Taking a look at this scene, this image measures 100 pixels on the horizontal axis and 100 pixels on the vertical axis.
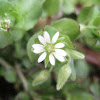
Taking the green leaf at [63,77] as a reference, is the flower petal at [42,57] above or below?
above

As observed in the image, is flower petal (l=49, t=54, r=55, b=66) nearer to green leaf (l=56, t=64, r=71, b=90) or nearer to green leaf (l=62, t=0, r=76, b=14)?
green leaf (l=56, t=64, r=71, b=90)

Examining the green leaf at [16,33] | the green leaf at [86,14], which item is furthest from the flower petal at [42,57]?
the green leaf at [86,14]

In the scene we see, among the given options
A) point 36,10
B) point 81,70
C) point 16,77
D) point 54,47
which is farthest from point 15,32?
point 81,70

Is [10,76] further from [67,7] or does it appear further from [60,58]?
[67,7]

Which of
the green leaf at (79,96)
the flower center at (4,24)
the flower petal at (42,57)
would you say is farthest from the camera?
the green leaf at (79,96)

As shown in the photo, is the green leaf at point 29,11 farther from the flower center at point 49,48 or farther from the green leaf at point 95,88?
the green leaf at point 95,88

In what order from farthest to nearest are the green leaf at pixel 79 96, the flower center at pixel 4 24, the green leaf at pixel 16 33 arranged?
the green leaf at pixel 79 96 < the green leaf at pixel 16 33 < the flower center at pixel 4 24
